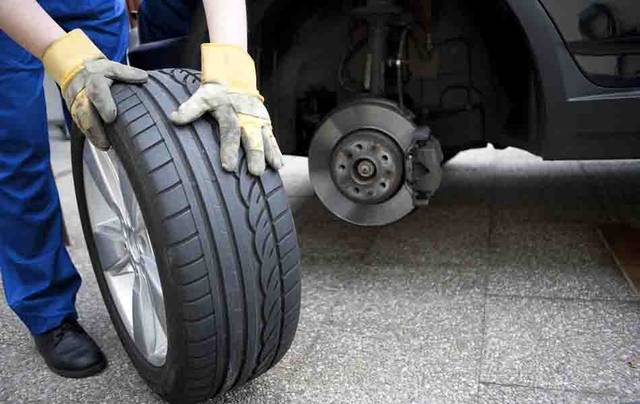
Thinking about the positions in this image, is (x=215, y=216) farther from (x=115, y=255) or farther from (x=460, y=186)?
(x=460, y=186)

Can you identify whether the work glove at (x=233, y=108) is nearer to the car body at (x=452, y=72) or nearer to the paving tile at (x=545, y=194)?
the car body at (x=452, y=72)

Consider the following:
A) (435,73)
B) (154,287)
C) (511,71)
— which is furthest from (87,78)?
(511,71)

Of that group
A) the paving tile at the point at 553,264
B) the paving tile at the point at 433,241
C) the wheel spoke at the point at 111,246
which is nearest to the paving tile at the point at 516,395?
the paving tile at the point at 553,264

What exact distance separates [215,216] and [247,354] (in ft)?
1.15

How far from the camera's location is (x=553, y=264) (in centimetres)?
257

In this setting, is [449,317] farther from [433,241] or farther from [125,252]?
[125,252]

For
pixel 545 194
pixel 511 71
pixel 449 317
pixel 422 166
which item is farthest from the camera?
pixel 545 194

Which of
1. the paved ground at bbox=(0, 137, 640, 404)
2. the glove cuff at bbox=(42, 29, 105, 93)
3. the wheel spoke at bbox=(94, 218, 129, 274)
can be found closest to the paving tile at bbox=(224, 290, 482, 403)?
the paved ground at bbox=(0, 137, 640, 404)

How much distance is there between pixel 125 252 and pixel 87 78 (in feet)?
2.25

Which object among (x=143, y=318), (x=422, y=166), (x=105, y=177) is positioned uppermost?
(x=105, y=177)

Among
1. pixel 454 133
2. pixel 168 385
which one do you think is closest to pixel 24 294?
pixel 168 385

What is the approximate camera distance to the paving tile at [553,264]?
235cm

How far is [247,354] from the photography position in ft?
5.19

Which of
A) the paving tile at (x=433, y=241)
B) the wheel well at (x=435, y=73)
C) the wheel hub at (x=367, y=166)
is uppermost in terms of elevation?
the wheel well at (x=435, y=73)
